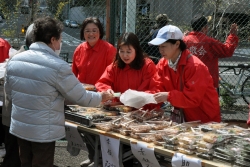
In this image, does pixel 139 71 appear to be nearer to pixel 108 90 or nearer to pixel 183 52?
pixel 108 90

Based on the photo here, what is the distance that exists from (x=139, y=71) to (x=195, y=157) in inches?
60.2

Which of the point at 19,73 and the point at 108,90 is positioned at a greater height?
the point at 19,73

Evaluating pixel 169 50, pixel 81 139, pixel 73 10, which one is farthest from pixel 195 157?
pixel 73 10

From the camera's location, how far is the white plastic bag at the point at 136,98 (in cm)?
377

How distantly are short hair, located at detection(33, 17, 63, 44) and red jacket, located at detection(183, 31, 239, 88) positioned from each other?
283 cm

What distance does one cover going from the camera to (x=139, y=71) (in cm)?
424

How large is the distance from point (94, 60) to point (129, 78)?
85cm

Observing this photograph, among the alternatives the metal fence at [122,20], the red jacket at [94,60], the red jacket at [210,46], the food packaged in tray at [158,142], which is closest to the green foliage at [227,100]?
the metal fence at [122,20]

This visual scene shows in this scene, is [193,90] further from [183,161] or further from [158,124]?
[183,161]

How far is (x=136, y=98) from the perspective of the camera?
12.6 feet

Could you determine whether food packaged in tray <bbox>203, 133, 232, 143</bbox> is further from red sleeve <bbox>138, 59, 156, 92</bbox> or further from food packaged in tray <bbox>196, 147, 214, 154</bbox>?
red sleeve <bbox>138, 59, 156, 92</bbox>

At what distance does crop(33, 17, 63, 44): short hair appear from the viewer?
3.31 metres

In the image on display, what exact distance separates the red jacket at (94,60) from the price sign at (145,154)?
73.6 inches

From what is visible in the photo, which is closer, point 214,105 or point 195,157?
point 195,157
